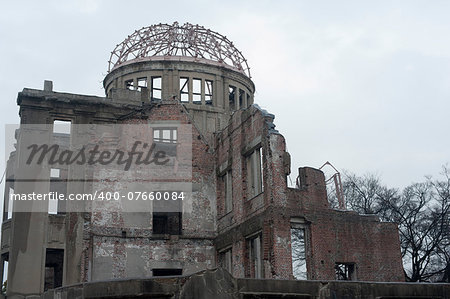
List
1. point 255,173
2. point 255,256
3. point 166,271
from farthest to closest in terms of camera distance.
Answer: point 166,271, point 255,173, point 255,256

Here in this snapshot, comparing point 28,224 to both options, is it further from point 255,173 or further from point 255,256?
point 255,173

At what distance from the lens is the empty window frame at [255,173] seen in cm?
1947

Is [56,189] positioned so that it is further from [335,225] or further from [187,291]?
[187,291]

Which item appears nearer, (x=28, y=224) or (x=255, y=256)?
(x=255, y=256)

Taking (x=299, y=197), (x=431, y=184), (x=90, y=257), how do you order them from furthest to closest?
(x=431, y=184), (x=90, y=257), (x=299, y=197)

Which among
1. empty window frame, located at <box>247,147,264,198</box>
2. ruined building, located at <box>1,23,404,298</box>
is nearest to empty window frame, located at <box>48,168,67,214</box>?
ruined building, located at <box>1,23,404,298</box>

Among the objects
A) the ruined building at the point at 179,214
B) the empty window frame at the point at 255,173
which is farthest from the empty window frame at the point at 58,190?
the empty window frame at the point at 255,173

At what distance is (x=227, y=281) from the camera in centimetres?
1119

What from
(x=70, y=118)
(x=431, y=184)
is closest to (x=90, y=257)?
(x=70, y=118)

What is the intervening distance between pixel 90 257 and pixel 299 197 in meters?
8.08

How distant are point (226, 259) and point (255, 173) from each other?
12.5 feet

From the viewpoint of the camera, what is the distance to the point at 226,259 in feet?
70.1

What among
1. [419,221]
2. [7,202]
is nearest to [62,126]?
[7,202]

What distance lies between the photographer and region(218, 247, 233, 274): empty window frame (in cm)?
2073
